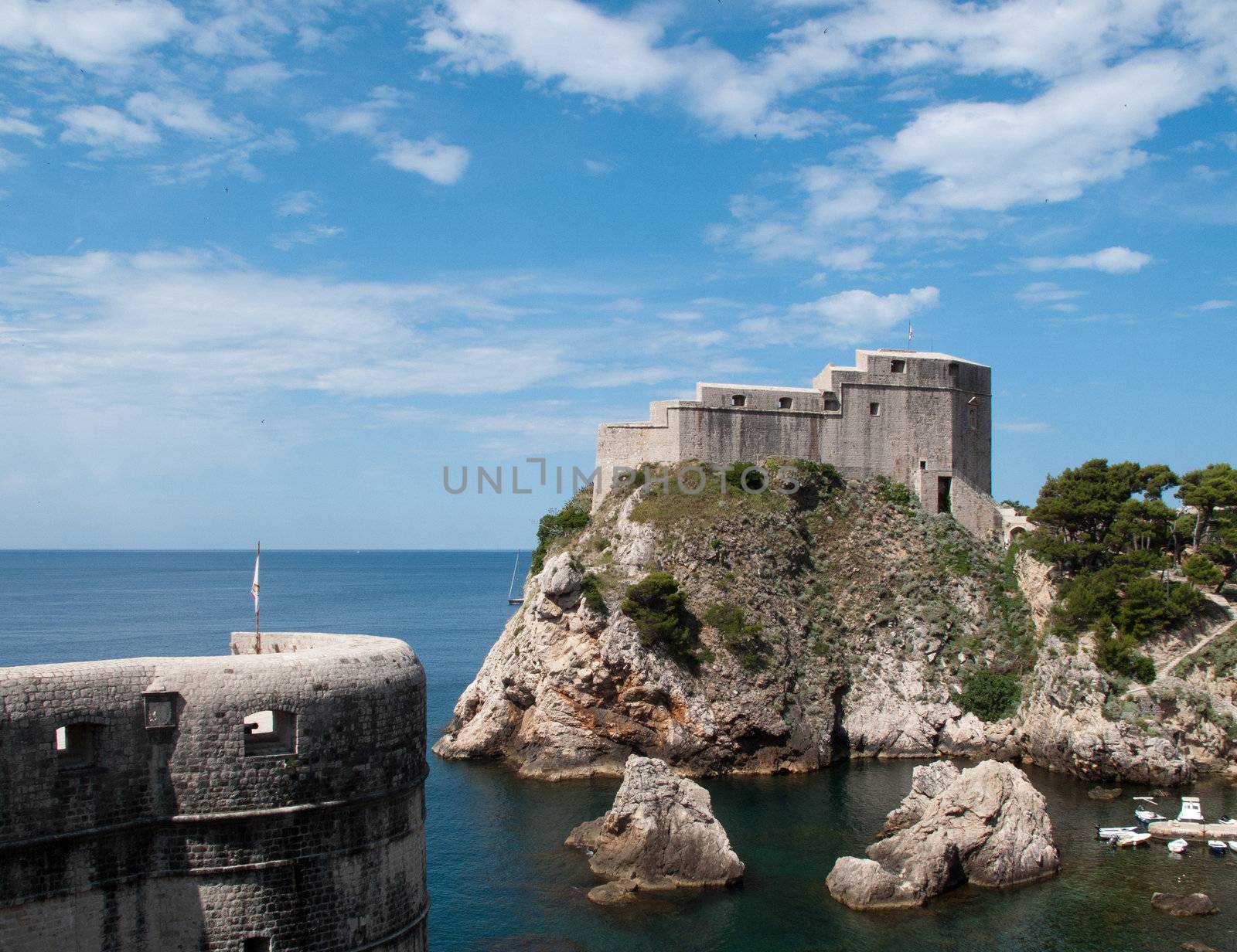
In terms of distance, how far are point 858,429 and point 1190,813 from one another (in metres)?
24.1

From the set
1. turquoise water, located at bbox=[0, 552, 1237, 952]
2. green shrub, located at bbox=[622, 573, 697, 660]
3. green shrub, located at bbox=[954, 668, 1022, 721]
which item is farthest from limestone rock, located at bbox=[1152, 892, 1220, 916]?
green shrub, located at bbox=[622, 573, 697, 660]

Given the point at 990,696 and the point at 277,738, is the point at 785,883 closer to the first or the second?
the point at 990,696

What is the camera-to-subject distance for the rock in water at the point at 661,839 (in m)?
29.3

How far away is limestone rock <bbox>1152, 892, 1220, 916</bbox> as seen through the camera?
2656 centimetres

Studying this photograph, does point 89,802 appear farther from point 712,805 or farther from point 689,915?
point 712,805

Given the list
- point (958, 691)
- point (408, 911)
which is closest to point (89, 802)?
point (408, 911)

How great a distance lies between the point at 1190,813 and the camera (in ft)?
108

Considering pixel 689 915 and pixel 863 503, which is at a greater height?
pixel 863 503

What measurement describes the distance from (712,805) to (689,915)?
9.79 meters

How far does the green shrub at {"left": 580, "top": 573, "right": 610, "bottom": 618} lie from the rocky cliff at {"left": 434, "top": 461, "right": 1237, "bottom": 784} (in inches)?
5.0

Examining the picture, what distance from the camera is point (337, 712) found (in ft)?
49.0

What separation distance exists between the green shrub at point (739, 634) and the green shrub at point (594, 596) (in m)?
4.62

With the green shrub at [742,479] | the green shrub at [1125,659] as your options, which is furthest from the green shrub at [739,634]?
the green shrub at [1125,659]

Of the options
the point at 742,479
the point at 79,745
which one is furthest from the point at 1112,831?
the point at 79,745
